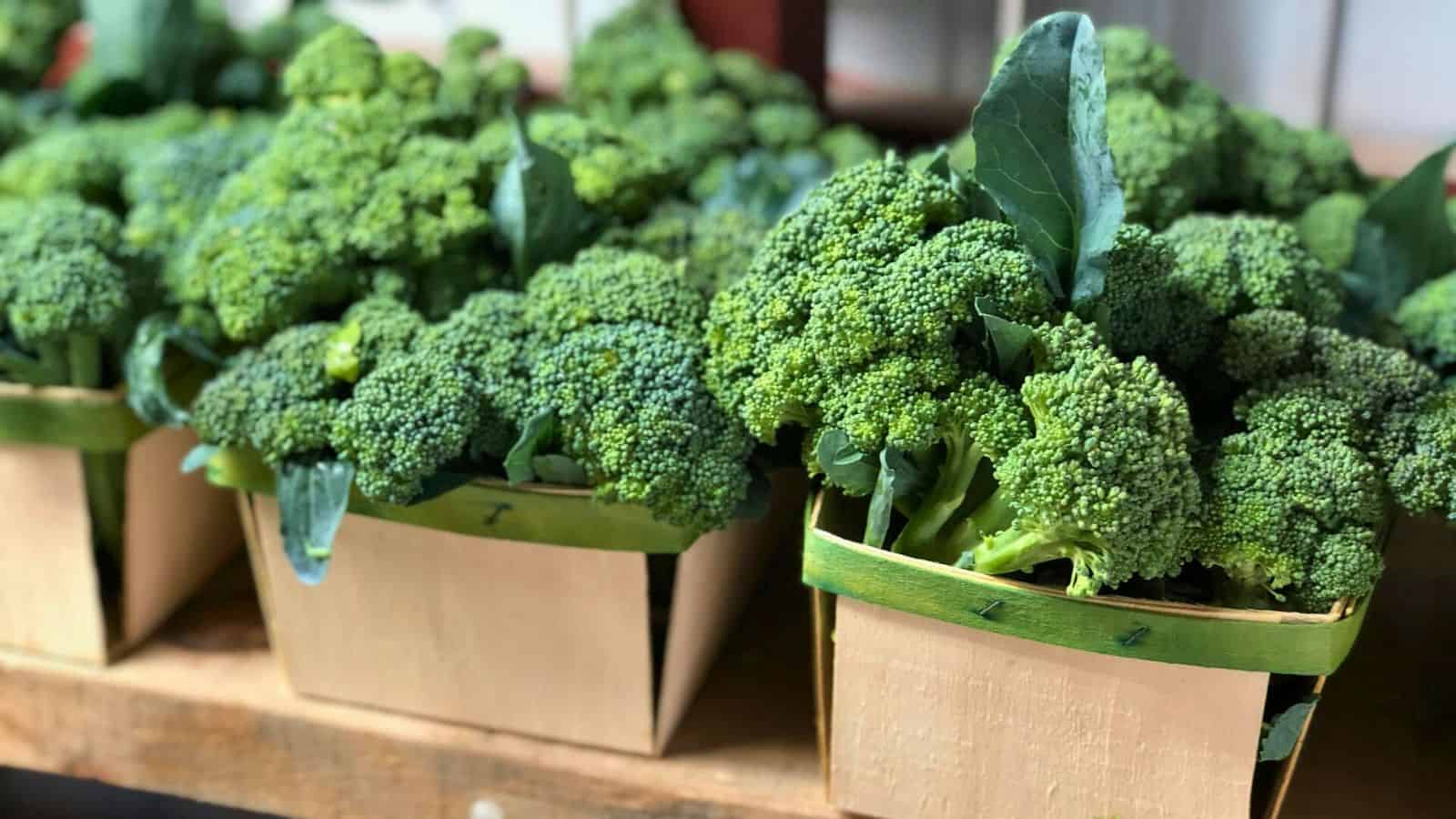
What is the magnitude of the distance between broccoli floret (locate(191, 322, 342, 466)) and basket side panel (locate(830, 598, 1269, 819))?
19.0 inches

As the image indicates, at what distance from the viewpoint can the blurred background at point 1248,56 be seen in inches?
71.0

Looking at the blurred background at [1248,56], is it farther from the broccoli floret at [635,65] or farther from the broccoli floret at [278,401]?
the broccoli floret at [278,401]

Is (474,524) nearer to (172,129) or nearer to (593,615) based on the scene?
(593,615)

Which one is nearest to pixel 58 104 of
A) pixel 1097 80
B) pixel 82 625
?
pixel 82 625

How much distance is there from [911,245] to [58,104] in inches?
58.0

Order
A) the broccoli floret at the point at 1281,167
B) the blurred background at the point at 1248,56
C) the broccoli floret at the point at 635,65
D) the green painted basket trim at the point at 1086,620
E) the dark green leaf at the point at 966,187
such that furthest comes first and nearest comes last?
1. the blurred background at the point at 1248,56
2. the broccoli floret at the point at 635,65
3. the broccoli floret at the point at 1281,167
4. the dark green leaf at the point at 966,187
5. the green painted basket trim at the point at 1086,620

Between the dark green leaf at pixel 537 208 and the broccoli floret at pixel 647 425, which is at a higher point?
the dark green leaf at pixel 537 208

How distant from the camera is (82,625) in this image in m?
1.28

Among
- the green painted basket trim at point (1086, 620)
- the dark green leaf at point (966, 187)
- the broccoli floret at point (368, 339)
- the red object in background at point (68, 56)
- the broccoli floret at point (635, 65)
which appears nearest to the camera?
the green painted basket trim at point (1086, 620)

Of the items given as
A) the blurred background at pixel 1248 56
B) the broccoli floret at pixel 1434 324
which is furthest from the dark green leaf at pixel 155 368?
the broccoli floret at pixel 1434 324

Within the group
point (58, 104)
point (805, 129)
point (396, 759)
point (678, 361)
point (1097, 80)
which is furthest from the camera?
point (58, 104)

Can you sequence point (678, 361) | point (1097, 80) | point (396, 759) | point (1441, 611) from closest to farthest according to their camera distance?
point (1097, 80) → point (678, 361) → point (396, 759) → point (1441, 611)

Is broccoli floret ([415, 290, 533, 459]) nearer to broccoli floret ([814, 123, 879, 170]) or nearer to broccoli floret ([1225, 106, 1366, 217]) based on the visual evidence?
broccoli floret ([814, 123, 879, 170])

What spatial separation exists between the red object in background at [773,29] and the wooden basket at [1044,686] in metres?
1.04
